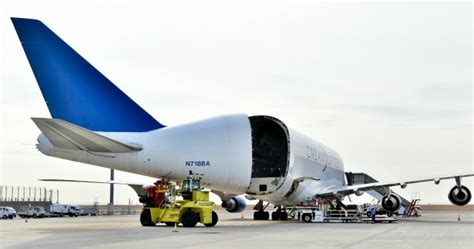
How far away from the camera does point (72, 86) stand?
27.7 m

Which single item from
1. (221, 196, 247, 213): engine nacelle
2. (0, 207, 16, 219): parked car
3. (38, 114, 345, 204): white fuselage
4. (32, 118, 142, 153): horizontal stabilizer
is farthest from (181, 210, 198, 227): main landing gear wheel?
(0, 207, 16, 219): parked car

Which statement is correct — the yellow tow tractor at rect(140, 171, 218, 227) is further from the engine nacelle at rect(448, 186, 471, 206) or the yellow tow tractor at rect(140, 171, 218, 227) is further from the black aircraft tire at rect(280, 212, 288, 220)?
the engine nacelle at rect(448, 186, 471, 206)

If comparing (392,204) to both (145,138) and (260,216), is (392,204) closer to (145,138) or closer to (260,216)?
(260,216)

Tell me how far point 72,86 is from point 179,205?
797 cm

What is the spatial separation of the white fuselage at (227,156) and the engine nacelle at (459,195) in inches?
356

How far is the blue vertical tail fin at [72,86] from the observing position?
26578 millimetres

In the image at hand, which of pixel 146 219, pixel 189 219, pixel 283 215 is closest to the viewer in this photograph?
pixel 189 219

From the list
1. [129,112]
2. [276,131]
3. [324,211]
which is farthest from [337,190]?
[129,112]

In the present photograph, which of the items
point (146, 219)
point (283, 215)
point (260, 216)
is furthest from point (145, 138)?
point (260, 216)

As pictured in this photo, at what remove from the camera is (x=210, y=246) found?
1839cm

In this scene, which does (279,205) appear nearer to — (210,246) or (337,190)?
(337,190)

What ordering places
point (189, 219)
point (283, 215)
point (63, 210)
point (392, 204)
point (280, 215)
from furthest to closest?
point (63, 210) < point (280, 215) < point (283, 215) < point (392, 204) < point (189, 219)

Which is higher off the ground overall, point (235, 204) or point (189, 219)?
point (235, 204)

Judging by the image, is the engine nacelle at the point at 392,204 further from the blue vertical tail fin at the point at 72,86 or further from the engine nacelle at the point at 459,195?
the blue vertical tail fin at the point at 72,86
